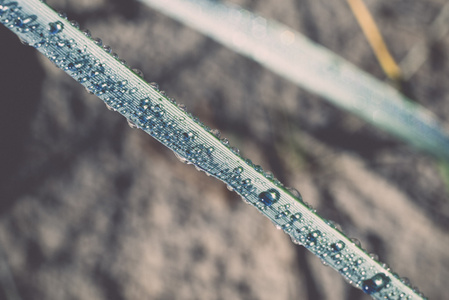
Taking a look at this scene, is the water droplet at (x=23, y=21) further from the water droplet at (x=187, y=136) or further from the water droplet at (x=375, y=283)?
the water droplet at (x=375, y=283)

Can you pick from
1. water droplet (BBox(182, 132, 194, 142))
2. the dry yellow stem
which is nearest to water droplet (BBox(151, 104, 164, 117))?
water droplet (BBox(182, 132, 194, 142))

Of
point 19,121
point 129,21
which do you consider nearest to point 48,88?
point 19,121

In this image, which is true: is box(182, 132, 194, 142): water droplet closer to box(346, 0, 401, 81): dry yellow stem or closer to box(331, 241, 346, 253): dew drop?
box(331, 241, 346, 253): dew drop

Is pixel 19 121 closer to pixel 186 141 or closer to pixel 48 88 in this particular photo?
pixel 48 88

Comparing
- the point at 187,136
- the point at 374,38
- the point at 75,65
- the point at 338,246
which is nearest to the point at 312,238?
the point at 338,246

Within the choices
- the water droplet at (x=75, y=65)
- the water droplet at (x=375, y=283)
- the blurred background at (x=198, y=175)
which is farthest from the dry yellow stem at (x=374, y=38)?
the water droplet at (x=75, y=65)

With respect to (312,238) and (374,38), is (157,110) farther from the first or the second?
(374,38)
